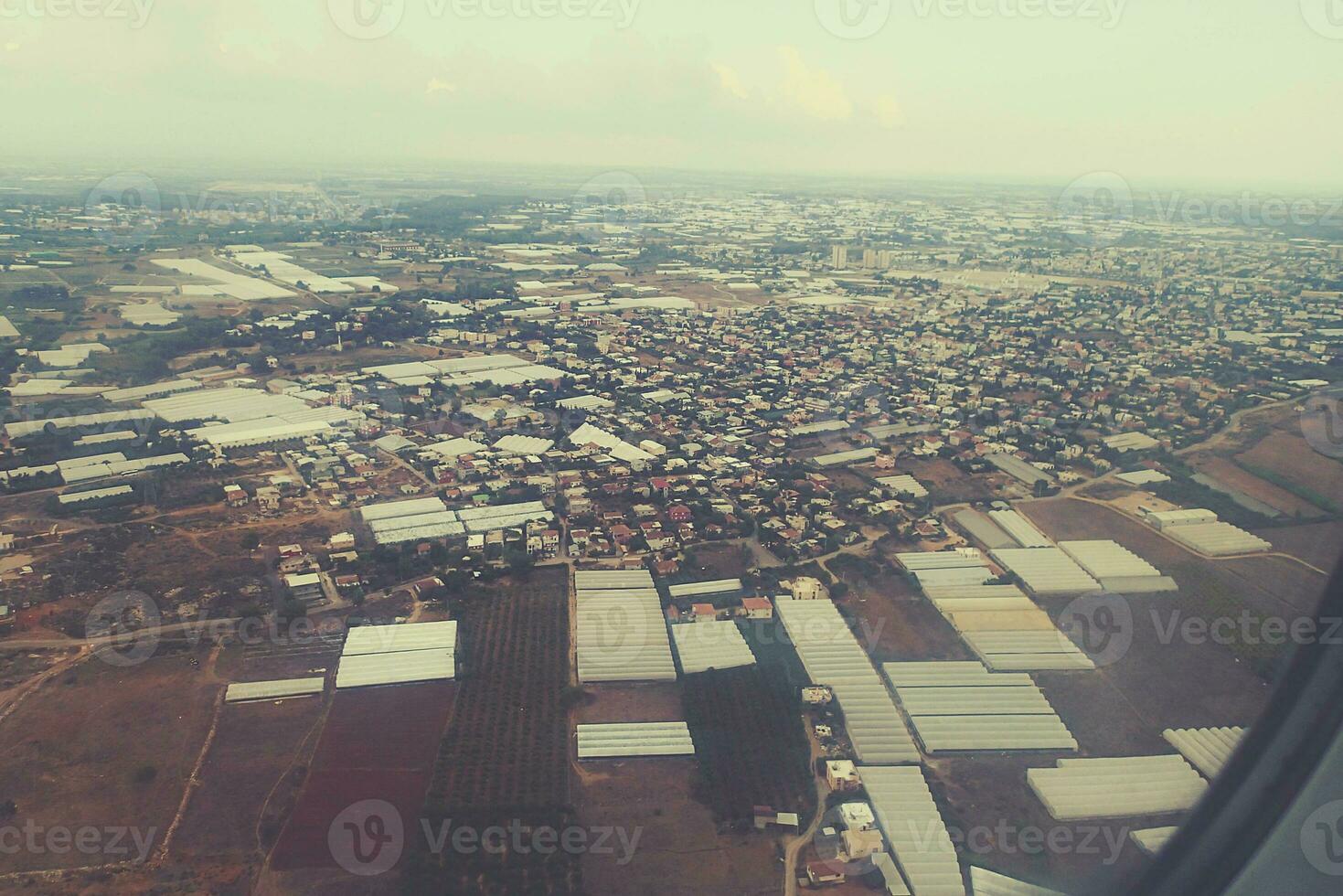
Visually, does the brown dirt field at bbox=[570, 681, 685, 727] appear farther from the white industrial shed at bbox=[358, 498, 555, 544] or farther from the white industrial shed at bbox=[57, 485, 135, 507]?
the white industrial shed at bbox=[57, 485, 135, 507]

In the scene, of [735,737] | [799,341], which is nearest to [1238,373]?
[799,341]

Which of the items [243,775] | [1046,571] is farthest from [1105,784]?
[243,775]

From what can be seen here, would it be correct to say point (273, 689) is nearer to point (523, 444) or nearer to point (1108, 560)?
point (523, 444)

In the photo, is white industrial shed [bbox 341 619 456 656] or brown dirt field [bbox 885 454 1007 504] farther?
brown dirt field [bbox 885 454 1007 504]

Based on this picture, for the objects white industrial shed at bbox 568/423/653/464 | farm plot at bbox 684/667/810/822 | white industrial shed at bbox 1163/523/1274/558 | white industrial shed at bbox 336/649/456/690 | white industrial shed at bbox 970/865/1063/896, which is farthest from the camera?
white industrial shed at bbox 568/423/653/464

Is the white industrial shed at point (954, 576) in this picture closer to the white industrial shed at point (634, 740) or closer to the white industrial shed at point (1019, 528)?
the white industrial shed at point (1019, 528)

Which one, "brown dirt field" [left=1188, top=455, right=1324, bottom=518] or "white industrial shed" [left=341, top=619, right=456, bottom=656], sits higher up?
"brown dirt field" [left=1188, top=455, right=1324, bottom=518]

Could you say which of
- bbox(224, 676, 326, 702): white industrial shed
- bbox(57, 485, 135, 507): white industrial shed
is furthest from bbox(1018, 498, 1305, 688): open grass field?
bbox(57, 485, 135, 507): white industrial shed
